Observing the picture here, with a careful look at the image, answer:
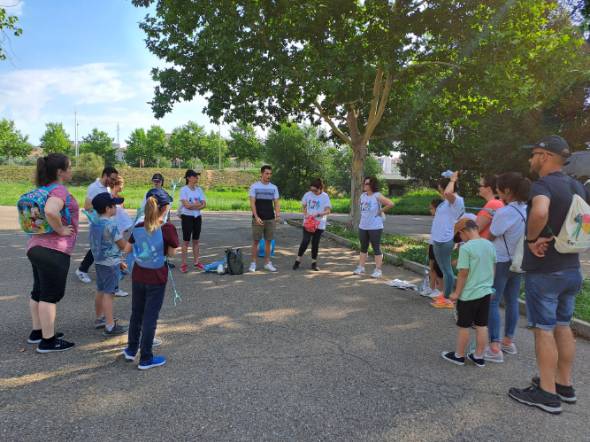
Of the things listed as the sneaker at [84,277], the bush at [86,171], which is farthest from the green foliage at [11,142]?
the sneaker at [84,277]

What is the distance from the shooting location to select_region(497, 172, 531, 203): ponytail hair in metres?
3.98

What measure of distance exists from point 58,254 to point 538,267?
167 inches

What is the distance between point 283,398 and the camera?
10.8 feet

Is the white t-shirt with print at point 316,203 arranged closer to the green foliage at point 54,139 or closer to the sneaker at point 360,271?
the sneaker at point 360,271

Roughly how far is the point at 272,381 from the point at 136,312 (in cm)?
139

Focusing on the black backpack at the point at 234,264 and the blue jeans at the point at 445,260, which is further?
the black backpack at the point at 234,264

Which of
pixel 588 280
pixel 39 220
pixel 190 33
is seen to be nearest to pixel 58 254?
pixel 39 220

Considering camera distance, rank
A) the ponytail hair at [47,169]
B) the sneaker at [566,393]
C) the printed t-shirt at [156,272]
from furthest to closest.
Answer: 1. the ponytail hair at [47,169]
2. the printed t-shirt at [156,272]
3. the sneaker at [566,393]

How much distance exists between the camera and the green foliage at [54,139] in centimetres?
6631

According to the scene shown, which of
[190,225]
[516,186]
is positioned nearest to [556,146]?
[516,186]

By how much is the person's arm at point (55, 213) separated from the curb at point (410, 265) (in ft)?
19.5

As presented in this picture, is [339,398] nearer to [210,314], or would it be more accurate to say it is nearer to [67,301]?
[210,314]

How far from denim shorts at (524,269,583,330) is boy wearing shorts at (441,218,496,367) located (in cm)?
55

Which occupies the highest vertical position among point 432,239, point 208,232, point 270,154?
point 270,154
